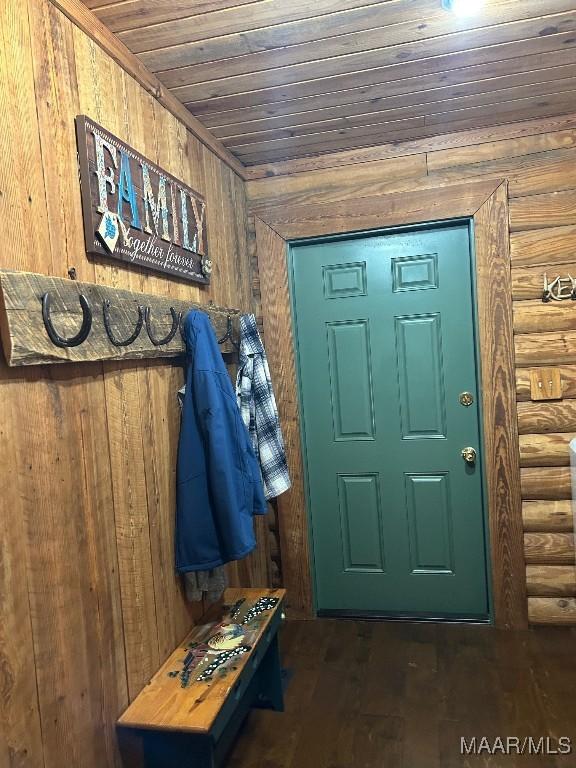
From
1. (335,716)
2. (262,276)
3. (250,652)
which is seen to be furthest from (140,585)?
(262,276)

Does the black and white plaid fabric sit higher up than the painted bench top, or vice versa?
the black and white plaid fabric

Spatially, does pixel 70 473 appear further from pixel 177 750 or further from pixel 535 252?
pixel 535 252

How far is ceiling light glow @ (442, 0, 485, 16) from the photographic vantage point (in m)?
1.49

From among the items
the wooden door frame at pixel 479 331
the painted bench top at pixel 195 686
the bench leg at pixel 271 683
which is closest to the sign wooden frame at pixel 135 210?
the wooden door frame at pixel 479 331

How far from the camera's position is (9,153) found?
3.83 ft

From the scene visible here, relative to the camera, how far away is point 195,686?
1542 millimetres

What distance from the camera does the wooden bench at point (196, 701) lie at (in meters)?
1.40

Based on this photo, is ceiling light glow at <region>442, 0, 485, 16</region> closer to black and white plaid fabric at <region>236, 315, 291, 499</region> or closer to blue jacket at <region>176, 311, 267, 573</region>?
blue jacket at <region>176, 311, 267, 573</region>

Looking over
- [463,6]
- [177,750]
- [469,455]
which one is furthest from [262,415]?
[463,6]

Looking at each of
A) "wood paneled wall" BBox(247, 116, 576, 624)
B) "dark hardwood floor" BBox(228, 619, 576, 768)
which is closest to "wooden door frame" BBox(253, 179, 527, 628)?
"wood paneled wall" BBox(247, 116, 576, 624)

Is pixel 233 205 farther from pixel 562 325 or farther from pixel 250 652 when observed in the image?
pixel 250 652

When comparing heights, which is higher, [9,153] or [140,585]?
[9,153]

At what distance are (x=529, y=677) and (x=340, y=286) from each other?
1.86 metres

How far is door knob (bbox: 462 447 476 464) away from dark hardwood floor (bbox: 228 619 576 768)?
796 millimetres
